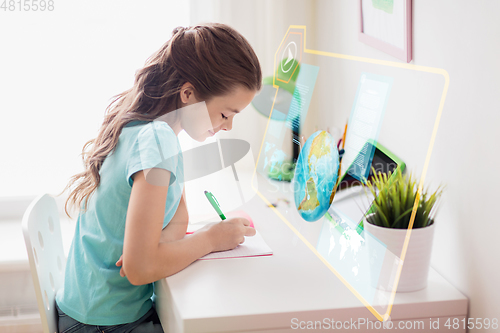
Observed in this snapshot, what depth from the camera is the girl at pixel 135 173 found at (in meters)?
0.84

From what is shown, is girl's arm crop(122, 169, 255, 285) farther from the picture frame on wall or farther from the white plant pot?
the picture frame on wall

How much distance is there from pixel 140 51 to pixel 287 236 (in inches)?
40.2

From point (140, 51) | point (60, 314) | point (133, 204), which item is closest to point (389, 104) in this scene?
point (133, 204)

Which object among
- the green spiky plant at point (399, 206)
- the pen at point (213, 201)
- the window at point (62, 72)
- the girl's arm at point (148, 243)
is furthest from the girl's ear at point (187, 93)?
the window at point (62, 72)

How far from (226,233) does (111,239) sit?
0.23 meters

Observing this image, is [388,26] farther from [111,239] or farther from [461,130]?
[111,239]

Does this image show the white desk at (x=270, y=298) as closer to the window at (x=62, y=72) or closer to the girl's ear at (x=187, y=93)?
the girl's ear at (x=187, y=93)

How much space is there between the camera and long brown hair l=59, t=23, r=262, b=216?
0.88 m

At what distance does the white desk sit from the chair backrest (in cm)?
23

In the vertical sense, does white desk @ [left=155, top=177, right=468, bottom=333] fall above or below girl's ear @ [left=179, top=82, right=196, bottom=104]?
below

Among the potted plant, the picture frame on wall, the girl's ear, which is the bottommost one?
the potted plant

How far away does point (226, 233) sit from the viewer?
36.3 inches

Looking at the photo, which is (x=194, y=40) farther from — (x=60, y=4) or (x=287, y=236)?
(x=60, y=4)

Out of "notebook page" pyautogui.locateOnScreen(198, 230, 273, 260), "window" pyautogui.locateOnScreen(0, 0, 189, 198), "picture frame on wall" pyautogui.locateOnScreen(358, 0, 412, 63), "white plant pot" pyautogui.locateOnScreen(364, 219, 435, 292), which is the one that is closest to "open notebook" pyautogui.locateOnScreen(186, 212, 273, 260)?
"notebook page" pyautogui.locateOnScreen(198, 230, 273, 260)
